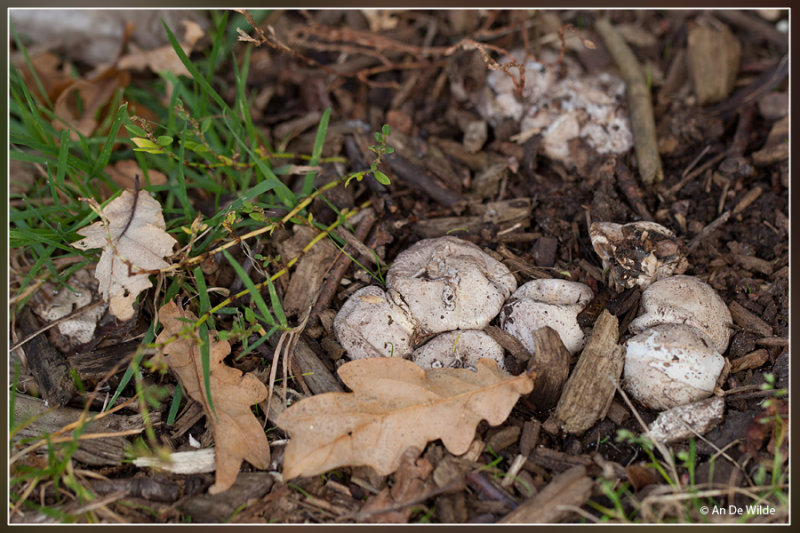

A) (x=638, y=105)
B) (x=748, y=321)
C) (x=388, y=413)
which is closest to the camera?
(x=388, y=413)

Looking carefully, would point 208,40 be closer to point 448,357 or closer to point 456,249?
point 456,249

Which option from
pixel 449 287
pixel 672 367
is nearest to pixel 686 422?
pixel 672 367

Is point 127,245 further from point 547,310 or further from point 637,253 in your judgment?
point 637,253

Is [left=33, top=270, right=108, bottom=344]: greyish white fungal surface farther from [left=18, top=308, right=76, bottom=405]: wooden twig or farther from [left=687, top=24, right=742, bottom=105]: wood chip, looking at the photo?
[left=687, top=24, right=742, bottom=105]: wood chip

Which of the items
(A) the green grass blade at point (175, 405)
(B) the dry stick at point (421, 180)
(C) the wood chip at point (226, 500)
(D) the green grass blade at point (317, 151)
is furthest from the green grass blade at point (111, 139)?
(C) the wood chip at point (226, 500)

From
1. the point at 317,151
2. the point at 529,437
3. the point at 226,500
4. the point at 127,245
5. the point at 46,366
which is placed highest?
the point at 317,151

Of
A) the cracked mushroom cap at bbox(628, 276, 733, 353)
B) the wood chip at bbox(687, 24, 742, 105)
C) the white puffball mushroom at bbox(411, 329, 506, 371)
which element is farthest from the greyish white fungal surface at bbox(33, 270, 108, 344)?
the wood chip at bbox(687, 24, 742, 105)

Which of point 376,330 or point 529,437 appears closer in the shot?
point 529,437
